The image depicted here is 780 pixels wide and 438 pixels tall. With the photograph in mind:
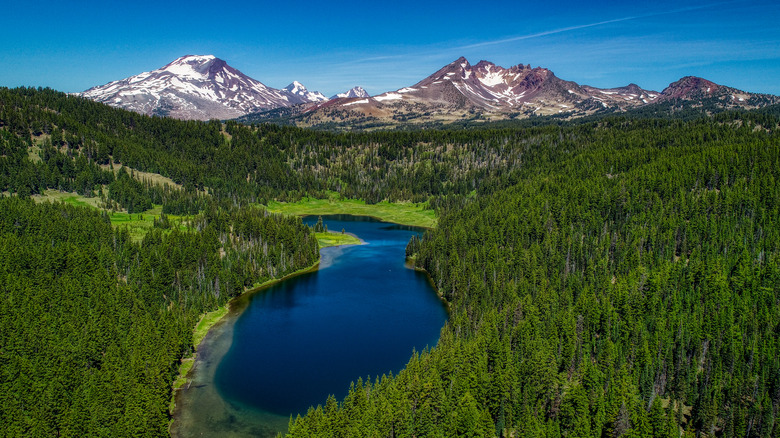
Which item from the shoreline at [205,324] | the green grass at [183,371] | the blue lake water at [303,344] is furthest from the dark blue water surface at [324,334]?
the green grass at [183,371]

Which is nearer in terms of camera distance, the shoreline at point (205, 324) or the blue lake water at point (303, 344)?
the blue lake water at point (303, 344)

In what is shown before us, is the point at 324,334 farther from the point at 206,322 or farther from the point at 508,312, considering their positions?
the point at 508,312

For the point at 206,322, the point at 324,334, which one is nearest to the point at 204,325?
the point at 206,322

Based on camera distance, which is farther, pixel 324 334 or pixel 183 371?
pixel 324 334

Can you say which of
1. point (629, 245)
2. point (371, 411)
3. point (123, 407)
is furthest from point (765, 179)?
point (123, 407)

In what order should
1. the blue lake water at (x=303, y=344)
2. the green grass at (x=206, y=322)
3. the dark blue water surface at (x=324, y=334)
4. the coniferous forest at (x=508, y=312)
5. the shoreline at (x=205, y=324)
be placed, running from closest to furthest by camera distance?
the coniferous forest at (x=508, y=312)
the blue lake water at (x=303, y=344)
the dark blue water surface at (x=324, y=334)
the shoreline at (x=205, y=324)
the green grass at (x=206, y=322)

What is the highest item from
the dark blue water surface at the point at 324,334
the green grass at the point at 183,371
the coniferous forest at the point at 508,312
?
the coniferous forest at the point at 508,312

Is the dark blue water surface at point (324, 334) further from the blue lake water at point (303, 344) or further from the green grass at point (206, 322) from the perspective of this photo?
the green grass at point (206, 322)

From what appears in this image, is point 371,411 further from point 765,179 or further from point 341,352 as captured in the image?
point 765,179
